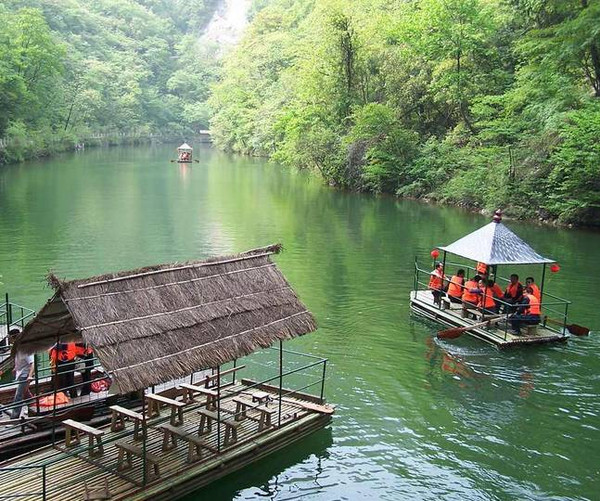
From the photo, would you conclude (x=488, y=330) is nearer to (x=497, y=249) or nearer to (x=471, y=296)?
(x=471, y=296)

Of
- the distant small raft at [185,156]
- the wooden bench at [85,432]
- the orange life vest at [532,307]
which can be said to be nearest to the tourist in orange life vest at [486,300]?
the orange life vest at [532,307]

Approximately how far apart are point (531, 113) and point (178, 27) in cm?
16359

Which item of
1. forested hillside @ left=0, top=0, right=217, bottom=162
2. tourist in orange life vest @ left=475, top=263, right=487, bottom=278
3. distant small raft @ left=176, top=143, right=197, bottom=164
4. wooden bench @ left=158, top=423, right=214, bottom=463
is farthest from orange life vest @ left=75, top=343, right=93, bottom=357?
distant small raft @ left=176, top=143, right=197, bottom=164

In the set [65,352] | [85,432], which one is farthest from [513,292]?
[85,432]

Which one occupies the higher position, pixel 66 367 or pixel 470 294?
pixel 470 294

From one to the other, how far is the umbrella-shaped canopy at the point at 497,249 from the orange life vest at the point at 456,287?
963 millimetres

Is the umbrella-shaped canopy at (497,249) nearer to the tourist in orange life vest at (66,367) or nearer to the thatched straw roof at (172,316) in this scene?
the thatched straw roof at (172,316)

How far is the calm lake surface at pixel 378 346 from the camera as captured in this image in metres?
12.4

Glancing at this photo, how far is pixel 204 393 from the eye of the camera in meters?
13.1

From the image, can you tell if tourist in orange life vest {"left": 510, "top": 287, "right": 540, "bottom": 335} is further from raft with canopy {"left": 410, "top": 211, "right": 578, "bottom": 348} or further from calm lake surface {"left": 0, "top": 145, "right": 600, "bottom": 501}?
calm lake surface {"left": 0, "top": 145, "right": 600, "bottom": 501}

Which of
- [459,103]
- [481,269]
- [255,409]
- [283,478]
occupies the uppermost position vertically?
[459,103]

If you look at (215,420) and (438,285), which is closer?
(215,420)

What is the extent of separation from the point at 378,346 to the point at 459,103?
34362mm

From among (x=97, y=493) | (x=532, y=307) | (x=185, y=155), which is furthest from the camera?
(x=185, y=155)
